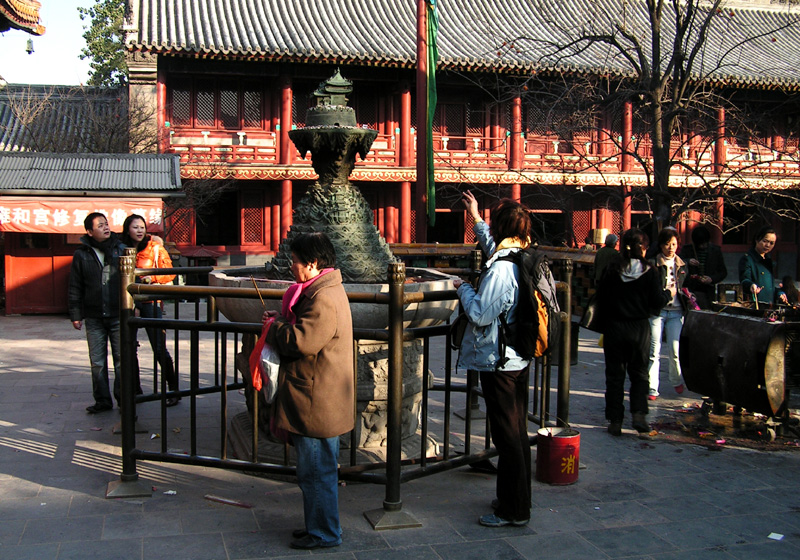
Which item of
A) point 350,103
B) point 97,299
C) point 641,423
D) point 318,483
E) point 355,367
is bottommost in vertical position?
point 641,423

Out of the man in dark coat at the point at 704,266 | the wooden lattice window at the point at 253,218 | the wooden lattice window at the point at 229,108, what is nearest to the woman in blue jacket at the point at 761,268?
the man in dark coat at the point at 704,266

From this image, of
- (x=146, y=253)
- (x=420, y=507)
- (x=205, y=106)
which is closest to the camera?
(x=420, y=507)

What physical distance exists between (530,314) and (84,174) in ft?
33.5

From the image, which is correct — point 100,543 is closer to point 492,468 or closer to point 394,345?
Result: point 394,345

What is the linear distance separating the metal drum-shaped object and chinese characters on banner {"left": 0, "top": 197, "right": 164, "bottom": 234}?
8763mm

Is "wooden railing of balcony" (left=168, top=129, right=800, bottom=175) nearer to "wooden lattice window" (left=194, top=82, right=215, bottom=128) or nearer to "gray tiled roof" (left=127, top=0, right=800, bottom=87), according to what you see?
"wooden lattice window" (left=194, top=82, right=215, bottom=128)

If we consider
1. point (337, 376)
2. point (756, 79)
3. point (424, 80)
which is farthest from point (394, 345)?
point (756, 79)

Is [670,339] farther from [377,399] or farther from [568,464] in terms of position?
[377,399]

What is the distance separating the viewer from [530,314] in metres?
3.81

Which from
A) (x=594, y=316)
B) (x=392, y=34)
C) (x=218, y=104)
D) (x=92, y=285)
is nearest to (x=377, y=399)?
(x=594, y=316)

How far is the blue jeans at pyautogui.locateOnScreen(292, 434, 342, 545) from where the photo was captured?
3.58 metres

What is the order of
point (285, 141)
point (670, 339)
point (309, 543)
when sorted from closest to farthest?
point (309, 543), point (670, 339), point (285, 141)

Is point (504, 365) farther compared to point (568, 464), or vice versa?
point (568, 464)

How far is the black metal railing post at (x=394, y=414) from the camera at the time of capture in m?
3.80
